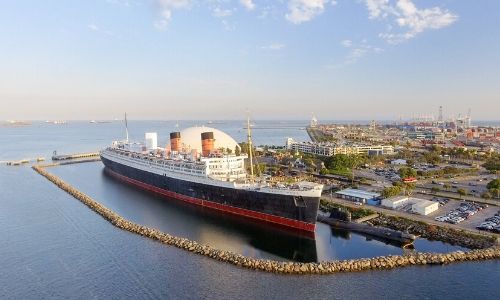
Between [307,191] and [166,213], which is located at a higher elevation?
[307,191]

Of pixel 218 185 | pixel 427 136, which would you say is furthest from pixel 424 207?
pixel 427 136

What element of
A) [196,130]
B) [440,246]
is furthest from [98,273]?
[196,130]

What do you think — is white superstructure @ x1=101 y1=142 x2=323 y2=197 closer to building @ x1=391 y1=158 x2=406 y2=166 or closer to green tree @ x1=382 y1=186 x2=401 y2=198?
green tree @ x1=382 y1=186 x2=401 y2=198

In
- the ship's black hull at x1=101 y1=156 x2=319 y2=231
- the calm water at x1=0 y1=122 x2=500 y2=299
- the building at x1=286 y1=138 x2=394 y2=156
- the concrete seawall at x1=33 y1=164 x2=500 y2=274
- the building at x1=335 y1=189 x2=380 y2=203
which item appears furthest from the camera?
the building at x1=286 y1=138 x2=394 y2=156

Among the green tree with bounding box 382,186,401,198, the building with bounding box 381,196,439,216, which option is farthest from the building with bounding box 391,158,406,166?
the building with bounding box 381,196,439,216

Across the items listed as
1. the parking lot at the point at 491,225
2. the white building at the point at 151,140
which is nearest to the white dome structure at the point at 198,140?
the white building at the point at 151,140

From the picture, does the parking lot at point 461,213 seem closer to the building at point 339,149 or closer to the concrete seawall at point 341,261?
the concrete seawall at point 341,261

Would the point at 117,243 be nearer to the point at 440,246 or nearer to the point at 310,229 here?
the point at 310,229
